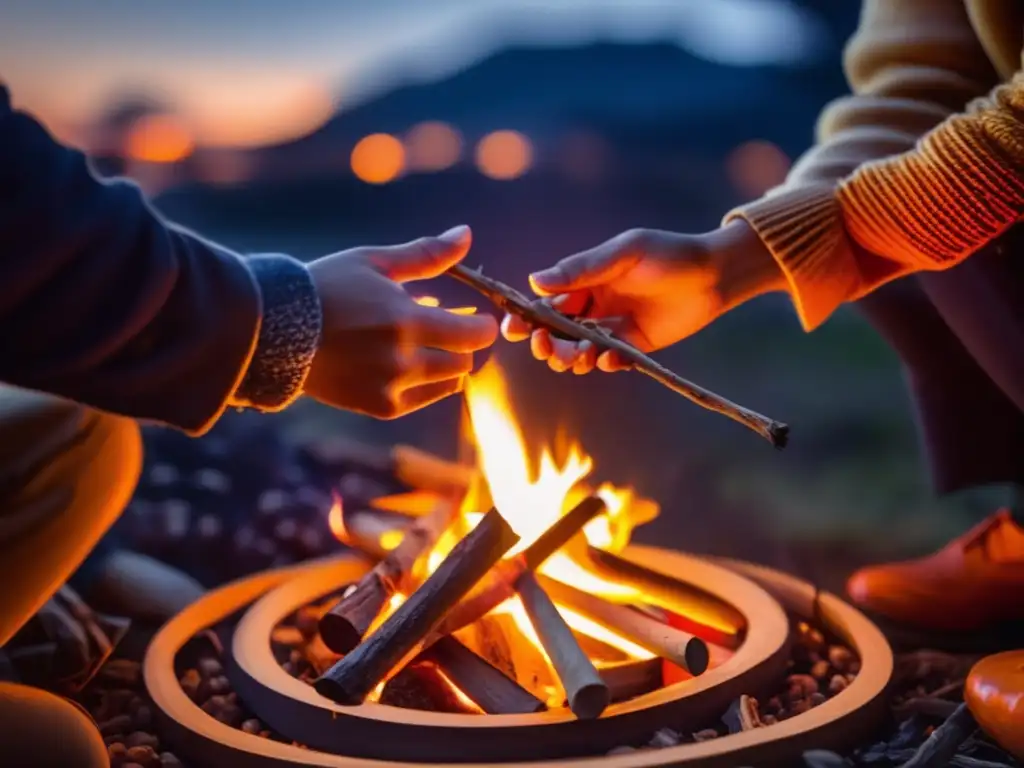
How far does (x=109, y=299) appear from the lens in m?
0.93

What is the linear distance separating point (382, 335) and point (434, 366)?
0.07m

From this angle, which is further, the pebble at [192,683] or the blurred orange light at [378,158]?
the blurred orange light at [378,158]

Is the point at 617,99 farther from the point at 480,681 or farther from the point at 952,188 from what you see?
the point at 480,681

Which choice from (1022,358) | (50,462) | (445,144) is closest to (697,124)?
(445,144)

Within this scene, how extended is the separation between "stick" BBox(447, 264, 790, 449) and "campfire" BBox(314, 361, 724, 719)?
93 millimetres

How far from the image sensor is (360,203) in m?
3.14

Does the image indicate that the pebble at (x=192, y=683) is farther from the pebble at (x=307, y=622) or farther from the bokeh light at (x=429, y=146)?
the bokeh light at (x=429, y=146)

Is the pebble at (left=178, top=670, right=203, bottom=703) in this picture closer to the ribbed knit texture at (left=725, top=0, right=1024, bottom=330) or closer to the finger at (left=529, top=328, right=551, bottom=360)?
the finger at (left=529, top=328, right=551, bottom=360)

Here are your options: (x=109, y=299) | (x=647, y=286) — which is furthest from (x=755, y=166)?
(x=109, y=299)

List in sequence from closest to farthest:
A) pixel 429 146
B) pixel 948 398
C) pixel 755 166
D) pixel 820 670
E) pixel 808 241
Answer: pixel 820 670
pixel 808 241
pixel 948 398
pixel 429 146
pixel 755 166

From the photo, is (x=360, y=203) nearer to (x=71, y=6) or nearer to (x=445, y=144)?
(x=445, y=144)

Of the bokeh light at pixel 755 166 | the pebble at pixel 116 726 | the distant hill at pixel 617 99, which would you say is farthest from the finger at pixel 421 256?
the bokeh light at pixel 755 166

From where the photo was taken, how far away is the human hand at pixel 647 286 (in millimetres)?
1328

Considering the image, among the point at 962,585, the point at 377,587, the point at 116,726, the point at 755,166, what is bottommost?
the point at 755,166
